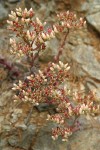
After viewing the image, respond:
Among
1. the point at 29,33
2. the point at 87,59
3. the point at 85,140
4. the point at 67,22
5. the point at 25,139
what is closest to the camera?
the point at 29,33

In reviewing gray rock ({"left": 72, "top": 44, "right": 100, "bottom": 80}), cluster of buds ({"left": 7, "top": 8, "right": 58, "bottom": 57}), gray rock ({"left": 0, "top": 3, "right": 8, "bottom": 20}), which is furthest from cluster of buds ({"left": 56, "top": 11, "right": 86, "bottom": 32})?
gray rock ({"left": 0, "top": 3, "right": 8, "bottom": 20})

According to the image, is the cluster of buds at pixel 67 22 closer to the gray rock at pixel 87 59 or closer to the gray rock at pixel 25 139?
the gray rock at pixel 87 59

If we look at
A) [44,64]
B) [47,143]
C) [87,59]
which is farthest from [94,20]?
[47,143]

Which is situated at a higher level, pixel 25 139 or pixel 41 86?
pixel 41 86

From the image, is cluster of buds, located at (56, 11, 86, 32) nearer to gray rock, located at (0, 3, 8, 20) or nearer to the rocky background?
the rocky background

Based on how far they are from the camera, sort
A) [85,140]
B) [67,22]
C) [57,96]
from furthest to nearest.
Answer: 1. [67,22]
2. [85,140]
3. [57,96]

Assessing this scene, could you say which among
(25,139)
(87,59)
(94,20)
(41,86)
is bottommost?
(25,139)

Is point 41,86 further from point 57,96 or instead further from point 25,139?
point 25,139

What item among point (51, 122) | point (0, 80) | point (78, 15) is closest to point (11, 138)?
point (51, 122)
